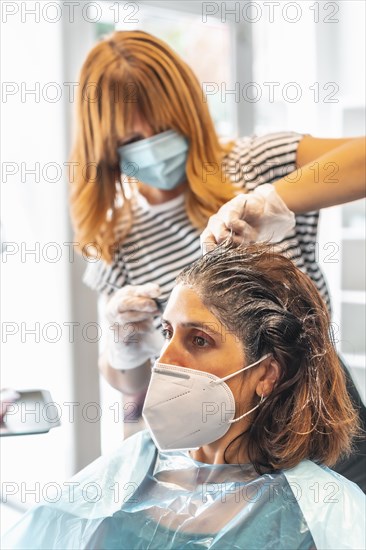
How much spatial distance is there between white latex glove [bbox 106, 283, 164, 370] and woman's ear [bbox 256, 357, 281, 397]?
15.4 inches

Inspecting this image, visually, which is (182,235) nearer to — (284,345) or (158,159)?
(158,159)

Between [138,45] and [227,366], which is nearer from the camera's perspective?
[227,366]

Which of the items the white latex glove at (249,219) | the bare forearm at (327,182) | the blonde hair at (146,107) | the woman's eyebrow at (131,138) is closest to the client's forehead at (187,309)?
the white latex glove at (249,219)

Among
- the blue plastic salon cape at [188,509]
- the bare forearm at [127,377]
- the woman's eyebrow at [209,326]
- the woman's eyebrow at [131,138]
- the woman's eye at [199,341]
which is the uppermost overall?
the woman's eyebrow at [131,138]

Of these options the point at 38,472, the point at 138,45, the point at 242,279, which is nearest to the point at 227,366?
the point at 242,279

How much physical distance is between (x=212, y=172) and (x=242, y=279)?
506 mm

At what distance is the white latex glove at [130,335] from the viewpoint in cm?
166

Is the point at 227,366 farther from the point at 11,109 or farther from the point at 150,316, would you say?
the point at 11,109

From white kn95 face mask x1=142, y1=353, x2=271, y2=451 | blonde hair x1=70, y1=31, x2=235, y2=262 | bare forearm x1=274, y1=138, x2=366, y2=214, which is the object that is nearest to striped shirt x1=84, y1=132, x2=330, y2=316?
blonde hair x1=70, y1=31, x2=235, y2=262

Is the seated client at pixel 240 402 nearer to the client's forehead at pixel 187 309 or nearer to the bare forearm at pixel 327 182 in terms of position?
the client's forehead at pixel 187 309

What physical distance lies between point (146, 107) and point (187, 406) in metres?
0.76

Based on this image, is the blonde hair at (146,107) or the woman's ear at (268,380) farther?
the blonde hair at (146,107)

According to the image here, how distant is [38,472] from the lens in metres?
2.50

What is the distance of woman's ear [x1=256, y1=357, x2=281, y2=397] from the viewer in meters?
1.33
